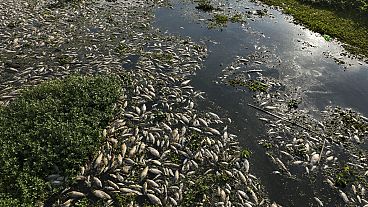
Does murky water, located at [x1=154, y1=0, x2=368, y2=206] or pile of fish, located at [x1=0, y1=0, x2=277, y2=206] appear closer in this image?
pile of fish, located at [x1=0, y1=0, x2=277, y2=206]

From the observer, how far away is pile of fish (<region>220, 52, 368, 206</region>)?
Result: 8.91 meters

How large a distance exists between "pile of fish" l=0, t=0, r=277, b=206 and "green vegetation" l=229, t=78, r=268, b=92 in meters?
1.87

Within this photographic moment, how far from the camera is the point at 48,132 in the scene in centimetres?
883

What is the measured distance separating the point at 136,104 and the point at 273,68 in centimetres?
661

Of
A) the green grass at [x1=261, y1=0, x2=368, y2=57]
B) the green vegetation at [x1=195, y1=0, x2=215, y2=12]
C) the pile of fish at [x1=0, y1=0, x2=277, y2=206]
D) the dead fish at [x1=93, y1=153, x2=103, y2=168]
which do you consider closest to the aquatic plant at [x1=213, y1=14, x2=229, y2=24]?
the green vegetation at [x1=195, y1=0, x2=215, y2=12]

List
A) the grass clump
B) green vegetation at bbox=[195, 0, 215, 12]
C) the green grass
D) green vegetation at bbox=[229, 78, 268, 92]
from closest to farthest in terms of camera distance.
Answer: the grass clump, green vegetation at bbox=[229, 78, 268, 92], the green grass, green vegetation at bbox=[195, 0, 215, 12]

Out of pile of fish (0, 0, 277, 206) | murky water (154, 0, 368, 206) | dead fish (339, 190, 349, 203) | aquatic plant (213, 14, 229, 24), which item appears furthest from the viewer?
aquatic plant (213, 14, 229, 24)

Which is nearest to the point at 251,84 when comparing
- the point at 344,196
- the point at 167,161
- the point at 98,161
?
the point at 167,161

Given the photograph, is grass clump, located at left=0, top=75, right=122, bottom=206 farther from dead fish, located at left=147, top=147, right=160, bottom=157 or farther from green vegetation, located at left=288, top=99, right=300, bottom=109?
green vegetation, located at left=288, top=99, right=300, bottom=109

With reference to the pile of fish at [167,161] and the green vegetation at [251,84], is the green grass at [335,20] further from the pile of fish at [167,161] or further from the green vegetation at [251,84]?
the pile of fish at [167,161]

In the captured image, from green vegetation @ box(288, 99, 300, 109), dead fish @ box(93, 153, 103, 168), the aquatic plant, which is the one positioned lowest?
dead fish @ box(93, 153, 103, 168)

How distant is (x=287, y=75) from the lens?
13.3 metres

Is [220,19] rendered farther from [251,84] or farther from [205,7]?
[251,84]

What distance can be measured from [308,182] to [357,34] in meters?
11.2
